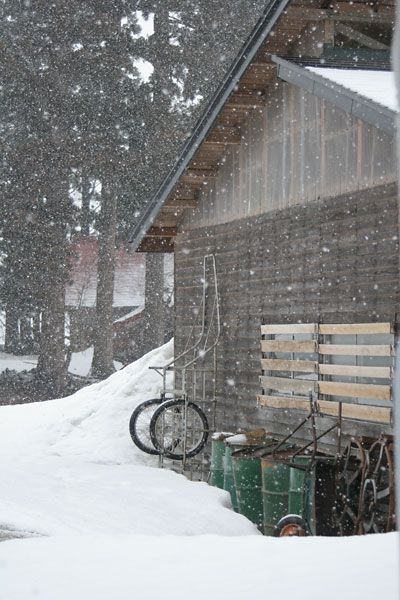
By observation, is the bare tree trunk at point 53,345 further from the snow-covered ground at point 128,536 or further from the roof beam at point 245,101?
the roof beam at point 245,101

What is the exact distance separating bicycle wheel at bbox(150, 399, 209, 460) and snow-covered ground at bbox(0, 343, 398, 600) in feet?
3.13

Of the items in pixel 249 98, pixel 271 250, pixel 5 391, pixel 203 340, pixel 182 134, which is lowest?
pixel 5 391

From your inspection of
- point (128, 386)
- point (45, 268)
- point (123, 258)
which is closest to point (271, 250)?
point (128, 386)

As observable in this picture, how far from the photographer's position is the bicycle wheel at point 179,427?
1576 centimetres

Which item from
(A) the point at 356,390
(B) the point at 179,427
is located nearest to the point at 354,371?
(A) the point at 356,390

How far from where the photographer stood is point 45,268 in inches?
1281

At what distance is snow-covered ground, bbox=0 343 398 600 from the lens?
4.80 m

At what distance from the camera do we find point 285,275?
46.3 ft

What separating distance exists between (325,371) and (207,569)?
7670 mm

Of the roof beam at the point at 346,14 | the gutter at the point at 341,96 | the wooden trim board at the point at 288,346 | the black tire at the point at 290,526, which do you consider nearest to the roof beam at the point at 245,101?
the gutter at the point at 341,96

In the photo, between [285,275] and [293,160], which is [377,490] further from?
[293,160]

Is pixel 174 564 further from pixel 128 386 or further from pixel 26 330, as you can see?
pixel 26 330

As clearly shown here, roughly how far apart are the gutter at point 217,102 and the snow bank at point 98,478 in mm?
3582

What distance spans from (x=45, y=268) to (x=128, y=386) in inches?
521
